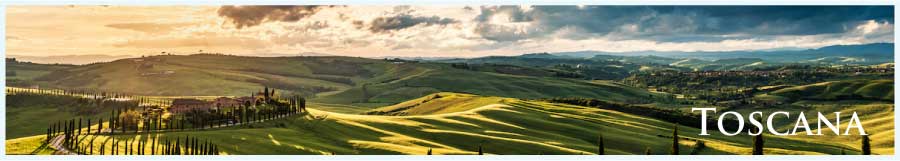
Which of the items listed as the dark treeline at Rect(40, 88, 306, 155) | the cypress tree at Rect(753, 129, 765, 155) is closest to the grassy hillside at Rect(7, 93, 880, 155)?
the dark treeline at Rect(40, 88, 306, 155)

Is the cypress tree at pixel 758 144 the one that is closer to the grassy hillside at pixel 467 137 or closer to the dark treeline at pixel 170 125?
the grassy hillside at pixel 467 137

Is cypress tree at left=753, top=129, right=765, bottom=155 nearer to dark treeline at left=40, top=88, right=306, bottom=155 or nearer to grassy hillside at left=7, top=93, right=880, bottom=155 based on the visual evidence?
grassy hillside at left=7, top=93, right=880, bottom=155

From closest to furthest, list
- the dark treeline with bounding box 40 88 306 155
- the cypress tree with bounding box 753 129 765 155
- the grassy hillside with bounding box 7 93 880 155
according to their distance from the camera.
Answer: the dark treeline with bounding box 40 88 306 155 → the grassy hillside with bounding box 7 93 880 155 → the cypress tree with bounding box 753 129 765 155

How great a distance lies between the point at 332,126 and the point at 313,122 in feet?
16.3

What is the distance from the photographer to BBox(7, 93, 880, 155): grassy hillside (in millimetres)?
121125

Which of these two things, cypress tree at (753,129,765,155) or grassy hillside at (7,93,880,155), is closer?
grassy hillside at (7,93,880,155)

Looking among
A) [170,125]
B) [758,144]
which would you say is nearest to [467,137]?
[758,144]

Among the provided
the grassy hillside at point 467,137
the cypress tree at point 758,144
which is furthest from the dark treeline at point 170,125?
the cypress tree at point 758,144

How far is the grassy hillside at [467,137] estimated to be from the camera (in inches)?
4769

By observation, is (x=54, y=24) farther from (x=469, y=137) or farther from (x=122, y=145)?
(x=469, y=137)

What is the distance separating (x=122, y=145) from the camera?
365ft

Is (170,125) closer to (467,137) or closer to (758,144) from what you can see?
(467,137)

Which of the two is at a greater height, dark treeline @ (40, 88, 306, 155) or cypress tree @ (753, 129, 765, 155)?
dark treeline @ (40, 88, 306, 155)

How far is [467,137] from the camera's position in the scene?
146m
